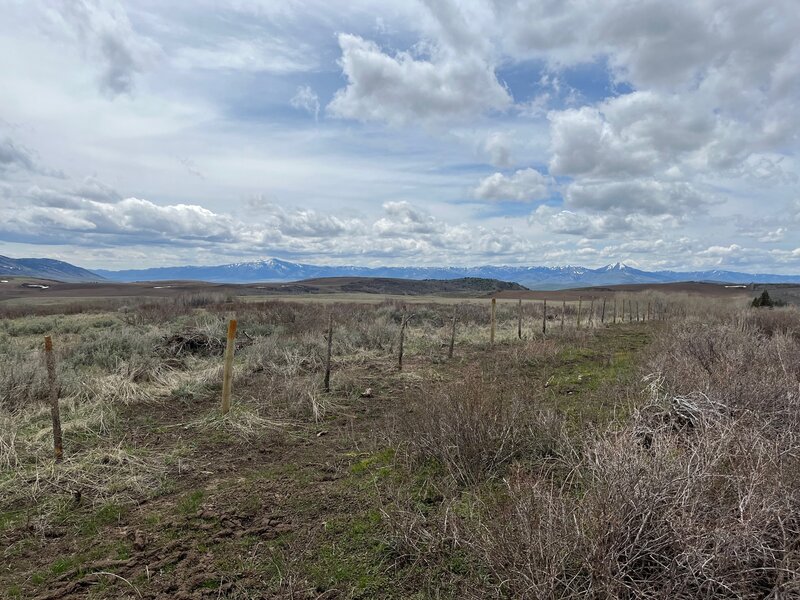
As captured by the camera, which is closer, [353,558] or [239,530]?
[353,558]

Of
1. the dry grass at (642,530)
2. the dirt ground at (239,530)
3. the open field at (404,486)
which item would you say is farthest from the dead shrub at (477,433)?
the dirt ground at (239,530)

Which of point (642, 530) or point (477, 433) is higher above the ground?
point (642, 530)

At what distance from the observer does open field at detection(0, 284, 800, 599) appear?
9.43 feet

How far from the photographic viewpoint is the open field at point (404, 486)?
2873 millimetres

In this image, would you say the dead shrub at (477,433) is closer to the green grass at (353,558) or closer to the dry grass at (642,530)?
the dry grass at (642,530)

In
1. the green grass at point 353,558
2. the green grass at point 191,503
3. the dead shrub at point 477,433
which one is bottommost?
the green grass at point 191,503

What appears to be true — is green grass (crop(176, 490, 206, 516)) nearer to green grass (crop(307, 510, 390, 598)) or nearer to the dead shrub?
green grass (crop(307, 510, 390, 598))

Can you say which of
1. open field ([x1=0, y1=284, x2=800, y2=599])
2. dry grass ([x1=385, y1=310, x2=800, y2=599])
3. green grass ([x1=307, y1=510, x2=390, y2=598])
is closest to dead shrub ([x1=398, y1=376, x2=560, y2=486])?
open field ([x1=0, y1=284, x2=800, y2=599])

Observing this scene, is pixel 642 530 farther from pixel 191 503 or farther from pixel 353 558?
pixel 191 503

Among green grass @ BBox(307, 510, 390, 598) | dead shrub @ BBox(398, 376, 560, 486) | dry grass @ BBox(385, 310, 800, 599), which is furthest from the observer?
dead shrub @ BBox(398, 376, 560, 486)

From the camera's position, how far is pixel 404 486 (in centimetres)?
502

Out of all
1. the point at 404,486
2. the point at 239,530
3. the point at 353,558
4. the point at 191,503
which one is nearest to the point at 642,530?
the point at 353,558

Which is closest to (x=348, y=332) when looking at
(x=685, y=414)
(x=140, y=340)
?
(x=140, y=340)

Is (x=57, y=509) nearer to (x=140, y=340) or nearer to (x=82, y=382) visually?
(x=82, y=382)
